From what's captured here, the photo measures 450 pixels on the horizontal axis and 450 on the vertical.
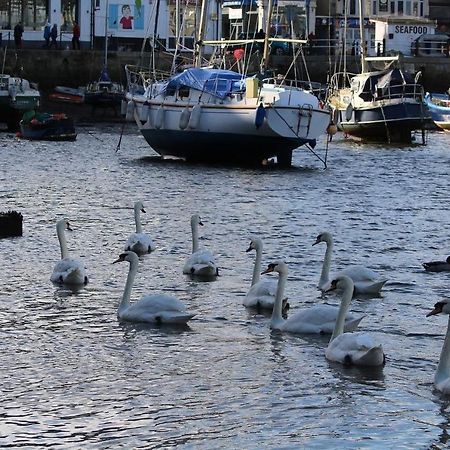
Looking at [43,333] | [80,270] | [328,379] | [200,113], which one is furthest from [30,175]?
[328,379]

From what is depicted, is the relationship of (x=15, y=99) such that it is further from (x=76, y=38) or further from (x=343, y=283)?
(x=343, y=283)

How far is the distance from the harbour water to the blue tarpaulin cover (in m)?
9.45

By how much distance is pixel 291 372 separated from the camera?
16.8 meters

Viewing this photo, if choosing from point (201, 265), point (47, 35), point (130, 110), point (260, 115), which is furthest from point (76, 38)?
point (201, 265)

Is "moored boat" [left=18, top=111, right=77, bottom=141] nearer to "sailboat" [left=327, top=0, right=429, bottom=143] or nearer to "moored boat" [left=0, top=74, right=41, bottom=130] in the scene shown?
"moored boat" [left=0, top=74, right=41, bottom=130]

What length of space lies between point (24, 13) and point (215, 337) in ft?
224

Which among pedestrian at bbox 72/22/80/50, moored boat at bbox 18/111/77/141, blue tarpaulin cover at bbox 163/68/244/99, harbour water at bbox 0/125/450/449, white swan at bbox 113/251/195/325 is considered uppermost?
pedestrian at bbox 72/22/80/50

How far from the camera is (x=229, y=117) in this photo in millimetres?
46625

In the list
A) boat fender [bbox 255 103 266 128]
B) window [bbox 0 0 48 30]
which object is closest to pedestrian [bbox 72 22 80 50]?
window [bbox 0 0 48 30]

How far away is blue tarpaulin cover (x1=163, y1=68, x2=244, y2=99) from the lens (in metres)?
47.2

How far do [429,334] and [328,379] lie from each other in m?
2.93

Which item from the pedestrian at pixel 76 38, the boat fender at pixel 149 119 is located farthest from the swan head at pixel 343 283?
the pedestrian at pixel 76 38

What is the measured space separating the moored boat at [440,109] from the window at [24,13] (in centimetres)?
2278

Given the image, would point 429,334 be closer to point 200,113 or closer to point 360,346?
point 360,346
